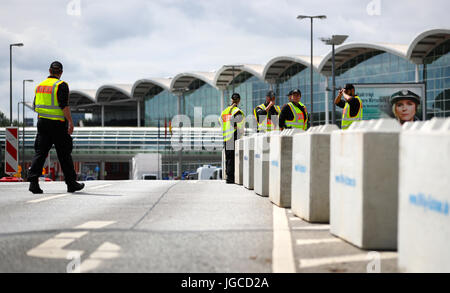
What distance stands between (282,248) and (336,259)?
505 millimetres

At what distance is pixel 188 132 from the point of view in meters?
84.8

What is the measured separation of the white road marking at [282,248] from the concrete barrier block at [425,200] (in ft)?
2.43

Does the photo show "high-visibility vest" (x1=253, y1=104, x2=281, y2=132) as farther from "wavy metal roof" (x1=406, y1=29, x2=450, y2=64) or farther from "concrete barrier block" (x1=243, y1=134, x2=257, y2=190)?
"wavy metal roof" (x1=406, y1=29, x2=450, y2=64)

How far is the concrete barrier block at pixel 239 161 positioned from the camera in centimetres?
1469

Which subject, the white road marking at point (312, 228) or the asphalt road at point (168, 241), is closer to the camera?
the asphalt road at point (168, 241)

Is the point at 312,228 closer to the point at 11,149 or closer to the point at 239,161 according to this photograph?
the point at 239,161

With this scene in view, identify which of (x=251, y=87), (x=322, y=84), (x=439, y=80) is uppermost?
(x=251, y=87)

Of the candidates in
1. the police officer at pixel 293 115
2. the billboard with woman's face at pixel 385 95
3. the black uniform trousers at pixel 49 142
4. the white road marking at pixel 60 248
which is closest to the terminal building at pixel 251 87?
the billboard with woman's face at pixel 385 95

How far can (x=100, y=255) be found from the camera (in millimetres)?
4633

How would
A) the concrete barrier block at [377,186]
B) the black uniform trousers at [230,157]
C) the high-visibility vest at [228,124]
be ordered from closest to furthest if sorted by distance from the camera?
the concrete barrier block at [377,186] → the high-visibility vest at [228,124] → the black uniform trousers at [230,157]

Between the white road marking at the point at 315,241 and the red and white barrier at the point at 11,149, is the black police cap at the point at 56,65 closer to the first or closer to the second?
the white road marking at the point at 315,241

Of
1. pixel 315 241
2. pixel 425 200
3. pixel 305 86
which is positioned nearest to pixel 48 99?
pixel 315 241

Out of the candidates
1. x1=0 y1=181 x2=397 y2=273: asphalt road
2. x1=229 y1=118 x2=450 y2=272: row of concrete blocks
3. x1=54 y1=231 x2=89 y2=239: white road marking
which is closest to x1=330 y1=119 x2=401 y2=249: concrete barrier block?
x1=229 y1=118 x2=450 y2=272: row of concrete blocks
